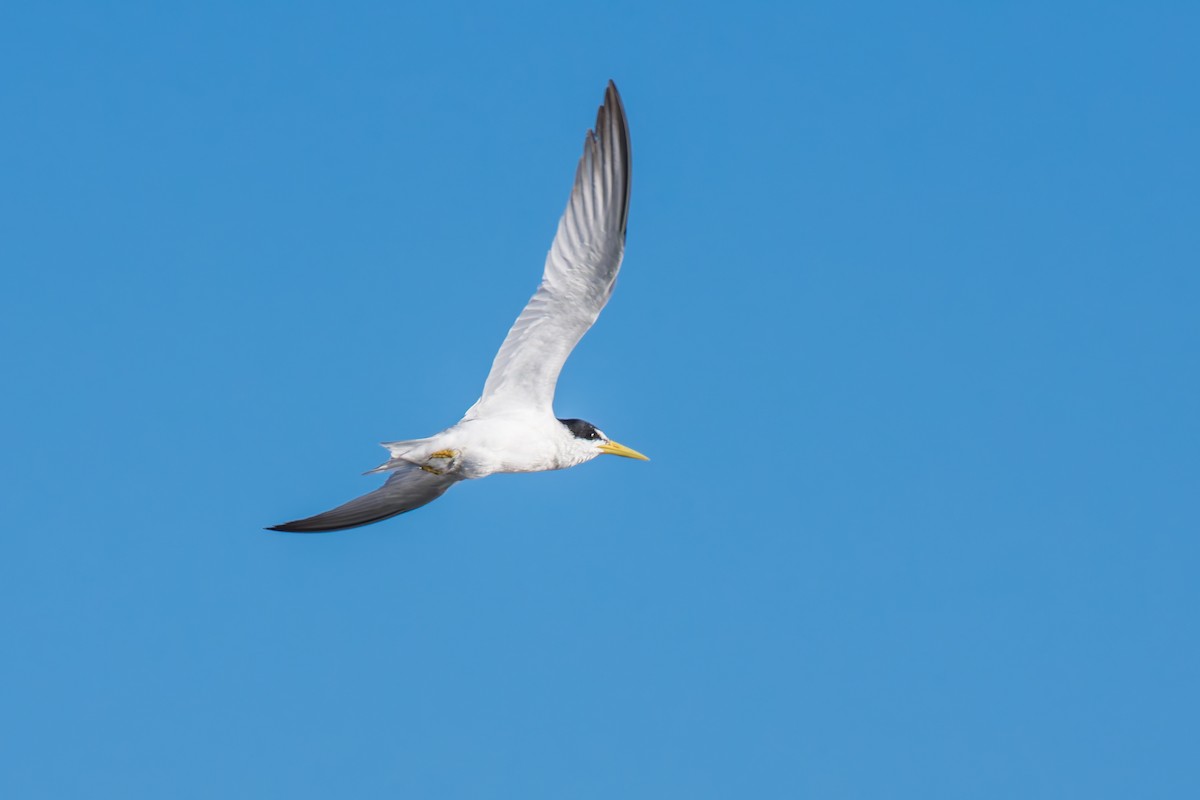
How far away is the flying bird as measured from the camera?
55.2ft

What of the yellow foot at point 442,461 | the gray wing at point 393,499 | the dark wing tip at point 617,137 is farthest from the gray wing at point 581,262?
the gray wing at point 393,499

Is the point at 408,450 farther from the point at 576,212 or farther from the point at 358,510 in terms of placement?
the point at 576,212

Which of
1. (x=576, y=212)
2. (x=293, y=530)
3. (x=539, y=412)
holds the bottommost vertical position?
(x=293, y=530)

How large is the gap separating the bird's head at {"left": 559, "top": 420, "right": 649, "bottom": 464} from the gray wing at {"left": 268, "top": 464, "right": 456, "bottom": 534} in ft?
5.19

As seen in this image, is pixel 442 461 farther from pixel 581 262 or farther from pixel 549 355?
pixel 581 262

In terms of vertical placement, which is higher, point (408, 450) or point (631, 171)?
point (631, 171)

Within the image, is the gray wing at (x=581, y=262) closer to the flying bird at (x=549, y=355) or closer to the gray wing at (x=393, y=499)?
the flying bird at (x=549, y=355)

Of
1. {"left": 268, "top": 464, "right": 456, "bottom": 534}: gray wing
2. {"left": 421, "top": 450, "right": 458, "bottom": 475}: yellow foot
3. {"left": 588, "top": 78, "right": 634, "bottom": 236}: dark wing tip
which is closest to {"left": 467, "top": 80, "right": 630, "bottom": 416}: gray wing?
{"left": 588, "top": 78, "right": 634, "bottom": 236}: dark wing tip

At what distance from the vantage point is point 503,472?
59.0 ft

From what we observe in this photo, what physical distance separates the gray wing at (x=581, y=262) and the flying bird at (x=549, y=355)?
1 centimetres

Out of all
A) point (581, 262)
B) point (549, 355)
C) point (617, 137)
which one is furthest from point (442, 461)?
point (617, 137)

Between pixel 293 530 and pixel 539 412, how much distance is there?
3.32 m

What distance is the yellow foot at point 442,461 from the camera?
1747 centimetres

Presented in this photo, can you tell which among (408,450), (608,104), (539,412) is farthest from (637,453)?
(608,104)
